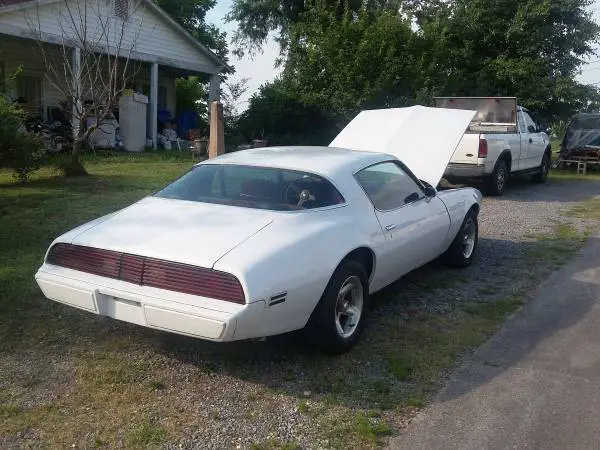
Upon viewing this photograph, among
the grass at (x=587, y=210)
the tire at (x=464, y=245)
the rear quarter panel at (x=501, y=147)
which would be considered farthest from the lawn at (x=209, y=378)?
the rear quarter panel at (x=501, y=147)

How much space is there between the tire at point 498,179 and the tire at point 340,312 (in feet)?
28.1

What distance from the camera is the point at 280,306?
3.65m

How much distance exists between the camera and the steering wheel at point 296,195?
14.8ft

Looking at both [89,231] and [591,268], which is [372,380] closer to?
[89,231]

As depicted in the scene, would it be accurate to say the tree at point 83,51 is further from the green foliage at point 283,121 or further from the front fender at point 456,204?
the front fender at point 456,204

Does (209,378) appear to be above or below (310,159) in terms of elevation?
below

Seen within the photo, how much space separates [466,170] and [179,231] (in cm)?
896

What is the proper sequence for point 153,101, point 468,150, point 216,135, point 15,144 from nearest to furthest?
point 15,144 < point 216,135 < point 468,150 < point 153,101

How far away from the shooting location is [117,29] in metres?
18.3

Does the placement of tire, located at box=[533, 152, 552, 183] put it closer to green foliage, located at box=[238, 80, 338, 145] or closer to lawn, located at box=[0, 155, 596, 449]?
green foliage, located at box=[238, 80, 338, 145]

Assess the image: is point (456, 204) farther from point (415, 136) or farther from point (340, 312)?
point (340, 312)

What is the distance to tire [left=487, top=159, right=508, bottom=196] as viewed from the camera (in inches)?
485

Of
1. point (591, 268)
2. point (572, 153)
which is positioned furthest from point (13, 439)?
point (572, 153)

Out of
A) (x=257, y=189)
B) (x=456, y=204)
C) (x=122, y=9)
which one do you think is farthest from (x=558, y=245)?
(x=122, y=9)
